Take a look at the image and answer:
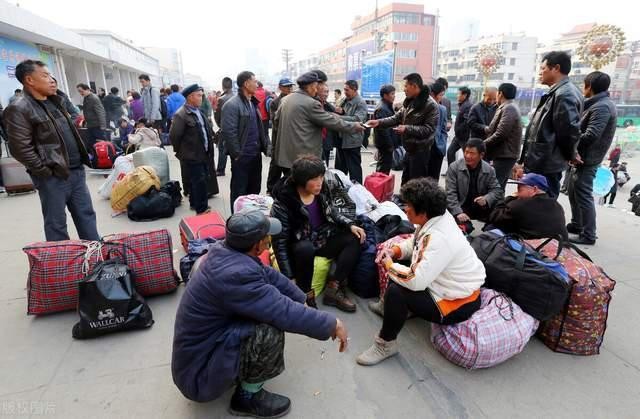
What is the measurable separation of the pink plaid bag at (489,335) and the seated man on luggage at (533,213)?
0.89 meters

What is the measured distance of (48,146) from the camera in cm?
292

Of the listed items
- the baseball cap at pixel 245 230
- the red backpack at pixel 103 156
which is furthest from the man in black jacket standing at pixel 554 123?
the red backpack at pixel 103 156

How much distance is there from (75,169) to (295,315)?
8.89 feet

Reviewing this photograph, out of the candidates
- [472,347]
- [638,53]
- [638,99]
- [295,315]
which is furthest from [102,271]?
[638,53]

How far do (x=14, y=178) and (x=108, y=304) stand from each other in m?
5.18

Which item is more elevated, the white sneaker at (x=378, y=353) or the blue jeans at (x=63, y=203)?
the blue jeans at (x=63, y=203)

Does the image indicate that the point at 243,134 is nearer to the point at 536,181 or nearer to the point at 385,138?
the point at 385,138

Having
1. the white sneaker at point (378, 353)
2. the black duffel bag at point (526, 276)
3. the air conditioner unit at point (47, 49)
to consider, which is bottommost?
the white sneaker at point (378, 353)

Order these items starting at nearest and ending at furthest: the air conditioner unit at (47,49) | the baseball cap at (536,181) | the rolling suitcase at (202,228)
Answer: the baseball cap at (536,181) → the rolling suitcase at (202,228) → the air conditioner unit at (47,49)

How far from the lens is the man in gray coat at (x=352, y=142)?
5.56 meters

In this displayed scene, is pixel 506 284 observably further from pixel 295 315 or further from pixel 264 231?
pixel 264 231

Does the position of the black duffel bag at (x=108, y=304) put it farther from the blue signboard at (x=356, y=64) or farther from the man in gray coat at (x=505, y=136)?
the blue signboard at (x=356, y=64)

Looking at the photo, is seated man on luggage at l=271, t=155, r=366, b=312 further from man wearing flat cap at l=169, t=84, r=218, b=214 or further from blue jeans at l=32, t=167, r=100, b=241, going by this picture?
man wearing flat cap at l=169, t=84, r=218, b=214

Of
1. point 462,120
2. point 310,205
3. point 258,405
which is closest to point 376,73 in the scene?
point 462,120
